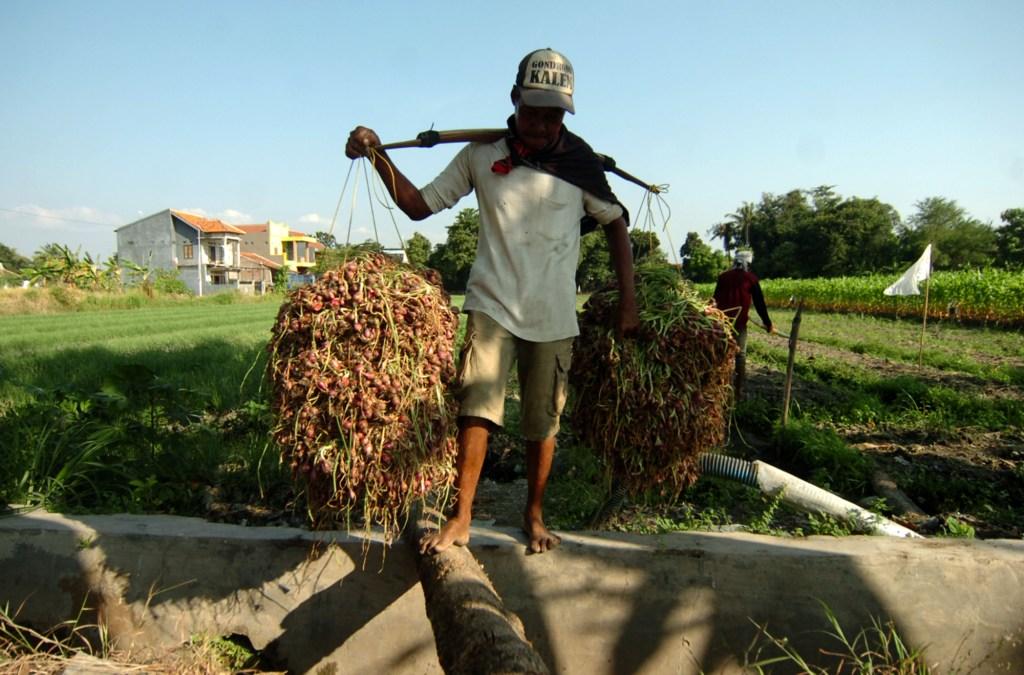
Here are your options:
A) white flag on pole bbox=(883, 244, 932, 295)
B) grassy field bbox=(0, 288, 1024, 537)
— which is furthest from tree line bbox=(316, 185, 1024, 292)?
grassy field bbox=(0, 288, 1024, 537)

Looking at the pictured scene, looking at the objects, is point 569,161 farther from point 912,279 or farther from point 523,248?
point 912,279

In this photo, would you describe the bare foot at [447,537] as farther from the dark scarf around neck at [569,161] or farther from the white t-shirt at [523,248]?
the dark scarf around neck at [569,161]

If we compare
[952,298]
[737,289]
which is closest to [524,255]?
[737,289]

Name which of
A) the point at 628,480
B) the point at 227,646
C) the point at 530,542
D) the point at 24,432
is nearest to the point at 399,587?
the point at 530,542

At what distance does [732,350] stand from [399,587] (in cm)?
174

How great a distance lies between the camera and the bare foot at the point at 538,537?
2.46m

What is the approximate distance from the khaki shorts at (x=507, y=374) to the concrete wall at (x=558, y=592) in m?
0.54

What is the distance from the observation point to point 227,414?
5184 millimetres

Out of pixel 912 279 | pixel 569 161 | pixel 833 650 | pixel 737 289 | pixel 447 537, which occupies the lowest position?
pixel 833 650

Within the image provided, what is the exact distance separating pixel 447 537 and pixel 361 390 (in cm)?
71

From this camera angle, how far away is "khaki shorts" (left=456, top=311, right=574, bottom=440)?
2.38 metres

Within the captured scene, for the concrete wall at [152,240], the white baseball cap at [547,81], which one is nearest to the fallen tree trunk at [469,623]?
the white baseball cap at [547,81]

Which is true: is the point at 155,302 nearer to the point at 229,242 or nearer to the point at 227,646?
the point at 229,242

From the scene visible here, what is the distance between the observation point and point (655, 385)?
8.34 ft
